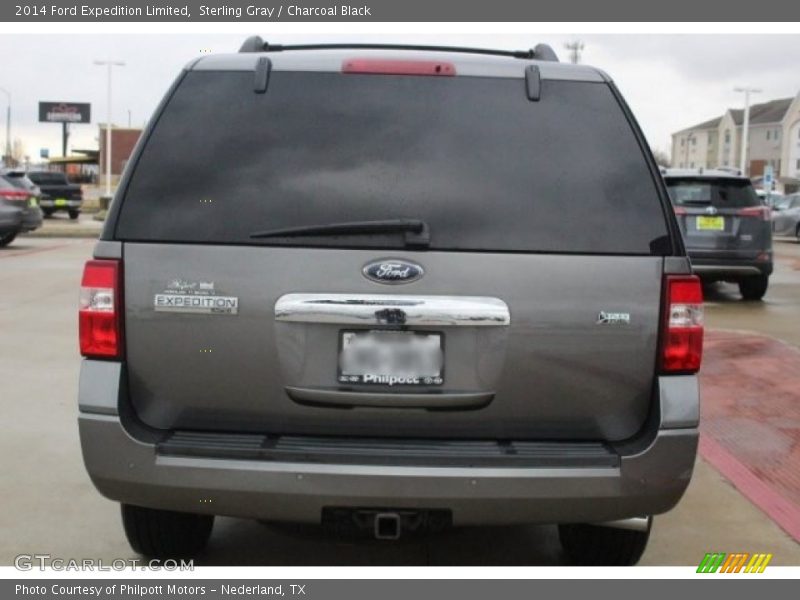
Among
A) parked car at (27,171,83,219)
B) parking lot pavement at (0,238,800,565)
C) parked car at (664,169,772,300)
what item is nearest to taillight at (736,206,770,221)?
parked car at (664,169,772,300)

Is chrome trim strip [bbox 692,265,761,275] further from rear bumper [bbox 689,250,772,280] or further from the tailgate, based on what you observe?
the tailgate

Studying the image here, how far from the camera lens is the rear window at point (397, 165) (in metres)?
3.27

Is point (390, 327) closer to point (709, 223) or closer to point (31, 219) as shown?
point (709, 223)

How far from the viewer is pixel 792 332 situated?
10.7 metres

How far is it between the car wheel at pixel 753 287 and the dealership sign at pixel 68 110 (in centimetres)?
A: 6404

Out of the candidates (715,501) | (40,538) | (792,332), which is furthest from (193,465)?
Result: (792,332)

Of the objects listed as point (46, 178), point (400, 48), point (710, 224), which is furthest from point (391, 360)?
point (46, 178)

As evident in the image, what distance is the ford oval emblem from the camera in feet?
10.5

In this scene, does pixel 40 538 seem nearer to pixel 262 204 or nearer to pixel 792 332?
pixel 262 204

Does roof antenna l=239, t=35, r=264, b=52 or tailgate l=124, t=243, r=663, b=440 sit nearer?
tailgate l=124, t=243, r=663, b=440

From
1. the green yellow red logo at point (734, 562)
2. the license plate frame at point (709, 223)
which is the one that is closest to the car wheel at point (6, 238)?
the license plate frame at point (709, 223)

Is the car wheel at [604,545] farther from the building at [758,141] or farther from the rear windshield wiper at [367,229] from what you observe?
the building at [758,141]

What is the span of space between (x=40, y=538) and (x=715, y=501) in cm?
321

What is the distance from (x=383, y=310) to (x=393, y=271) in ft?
0.42
